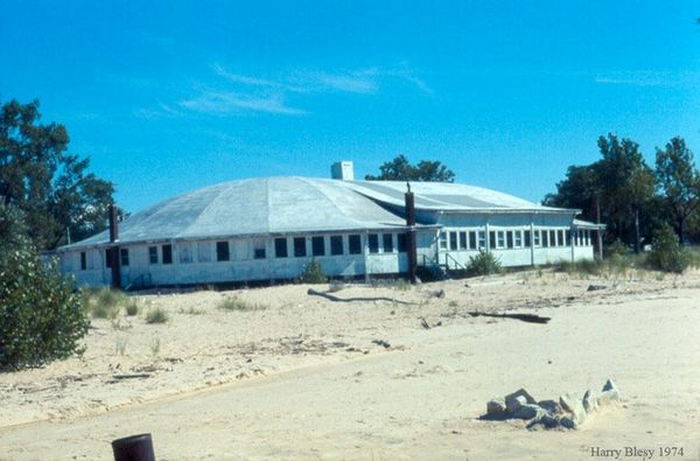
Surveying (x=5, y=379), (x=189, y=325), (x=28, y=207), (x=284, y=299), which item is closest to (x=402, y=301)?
(x=284, y=299)

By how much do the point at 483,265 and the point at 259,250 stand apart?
10.6m

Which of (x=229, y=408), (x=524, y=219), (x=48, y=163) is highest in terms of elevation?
(x=48, y=163)

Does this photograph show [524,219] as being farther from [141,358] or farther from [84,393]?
[84,393]

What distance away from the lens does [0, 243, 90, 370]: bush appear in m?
15.6

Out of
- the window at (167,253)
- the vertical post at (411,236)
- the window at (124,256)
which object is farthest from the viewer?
the window at (124,256)

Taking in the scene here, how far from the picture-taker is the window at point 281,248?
41997mm

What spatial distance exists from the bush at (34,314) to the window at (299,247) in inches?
967

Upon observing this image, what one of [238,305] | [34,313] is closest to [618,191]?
[238,305]

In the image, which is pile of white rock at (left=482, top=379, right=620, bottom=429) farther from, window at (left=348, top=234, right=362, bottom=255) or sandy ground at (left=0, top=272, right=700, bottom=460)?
window at (left=348, top=234, right=362, bottom=255)

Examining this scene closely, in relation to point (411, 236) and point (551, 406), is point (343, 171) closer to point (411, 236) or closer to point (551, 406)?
point (411, 236)

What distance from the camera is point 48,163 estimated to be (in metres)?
63.0

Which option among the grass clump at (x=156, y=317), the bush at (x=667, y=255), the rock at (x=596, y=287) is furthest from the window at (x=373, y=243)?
the grass clump at (x=156, y=317)

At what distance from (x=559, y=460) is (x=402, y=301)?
2070 cm

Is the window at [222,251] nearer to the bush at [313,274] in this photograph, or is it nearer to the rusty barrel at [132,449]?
the bush at [313,274]
